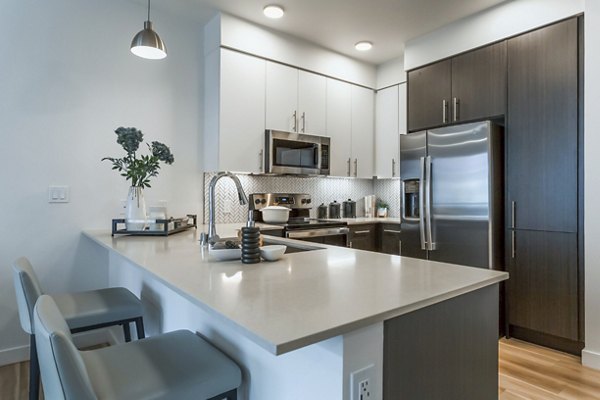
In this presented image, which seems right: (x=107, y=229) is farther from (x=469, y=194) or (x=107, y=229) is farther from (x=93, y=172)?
(x=469, y=194)

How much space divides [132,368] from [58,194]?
200cm

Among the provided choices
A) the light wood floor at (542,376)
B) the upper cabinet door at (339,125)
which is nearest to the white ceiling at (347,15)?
the upper cabinet door at (339,125)

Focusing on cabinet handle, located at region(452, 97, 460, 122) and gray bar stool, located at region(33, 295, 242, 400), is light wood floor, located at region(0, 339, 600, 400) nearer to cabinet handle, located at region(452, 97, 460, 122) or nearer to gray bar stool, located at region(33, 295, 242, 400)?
gray bar stool, located at region(33, 295, 242, 400)

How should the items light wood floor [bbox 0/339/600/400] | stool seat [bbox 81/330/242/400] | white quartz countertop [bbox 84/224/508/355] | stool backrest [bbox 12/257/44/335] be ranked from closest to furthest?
white quartz countertop [bbox 84/224/508/355] < stool seat [bbox 81/330/242/400] < stool backrest [bbox 12/257/44/335] < light wood floor [bbox 0/339/600/400]

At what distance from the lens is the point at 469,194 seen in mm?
2977

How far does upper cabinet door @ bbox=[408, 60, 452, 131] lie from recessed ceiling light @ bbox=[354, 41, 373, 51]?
494mm

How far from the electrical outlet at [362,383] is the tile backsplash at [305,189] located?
2633 mm

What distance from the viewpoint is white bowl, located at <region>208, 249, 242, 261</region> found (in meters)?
1.49

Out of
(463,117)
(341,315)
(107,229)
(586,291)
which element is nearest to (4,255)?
(107,229)

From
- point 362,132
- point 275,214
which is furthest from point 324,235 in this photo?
point 362,132

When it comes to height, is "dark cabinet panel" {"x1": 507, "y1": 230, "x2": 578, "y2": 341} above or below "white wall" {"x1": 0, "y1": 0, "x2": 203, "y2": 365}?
below

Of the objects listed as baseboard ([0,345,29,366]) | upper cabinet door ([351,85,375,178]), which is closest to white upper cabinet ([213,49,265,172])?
upper cabinet door ([351,85,375,178])

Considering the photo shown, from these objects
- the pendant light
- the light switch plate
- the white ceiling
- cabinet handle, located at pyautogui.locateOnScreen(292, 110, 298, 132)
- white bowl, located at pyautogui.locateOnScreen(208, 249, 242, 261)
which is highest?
the white ceiling

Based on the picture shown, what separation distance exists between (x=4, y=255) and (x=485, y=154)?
11.7ft
